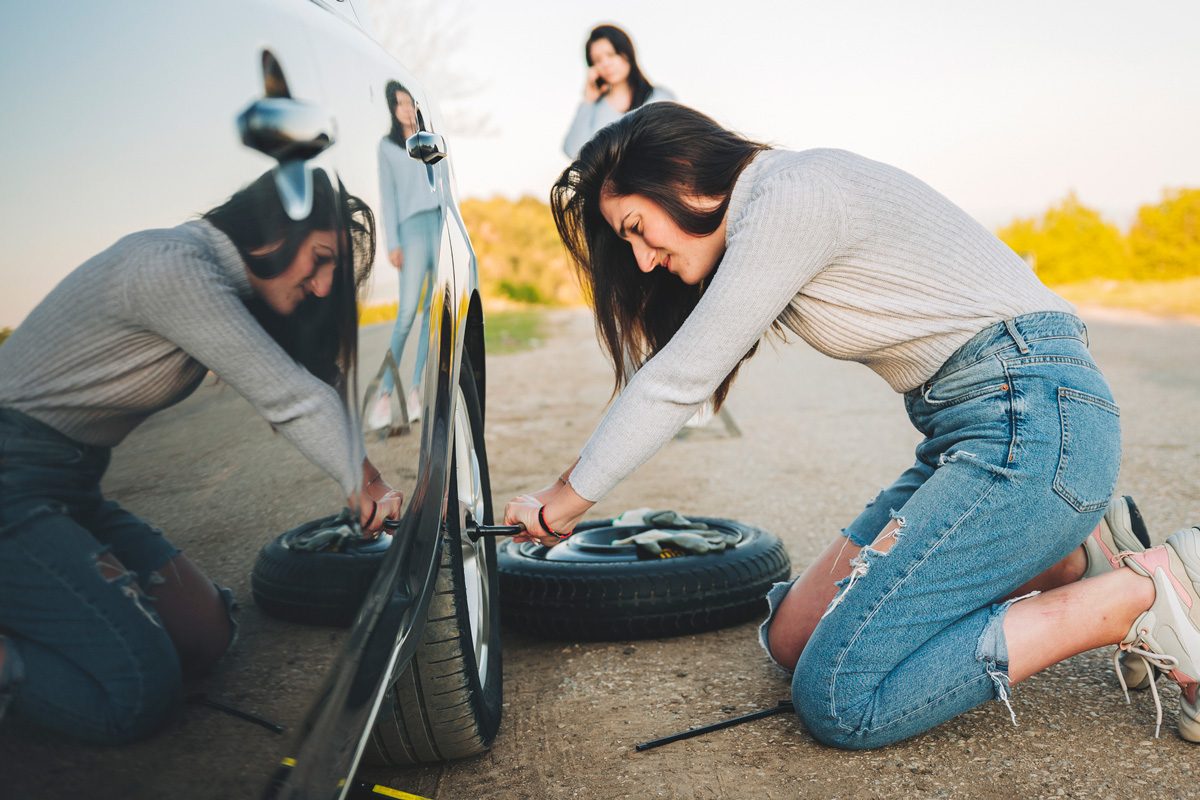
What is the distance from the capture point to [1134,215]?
18.6 meters

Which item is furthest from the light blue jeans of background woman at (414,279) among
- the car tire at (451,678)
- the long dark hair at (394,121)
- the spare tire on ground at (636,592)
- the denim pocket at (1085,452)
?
the denim pocket at (1085,452)

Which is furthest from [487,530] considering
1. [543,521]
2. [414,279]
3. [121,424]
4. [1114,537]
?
[1114,537]

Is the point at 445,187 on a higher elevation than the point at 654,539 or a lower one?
higher

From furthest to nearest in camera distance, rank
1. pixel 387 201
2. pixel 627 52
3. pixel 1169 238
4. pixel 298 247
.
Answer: pixel 1169 238
pixel 627 52
pixel 387 201
pixel 298 247

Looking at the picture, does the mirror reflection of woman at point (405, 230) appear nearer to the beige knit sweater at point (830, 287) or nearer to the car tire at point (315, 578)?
the car tire at point (315, 578)

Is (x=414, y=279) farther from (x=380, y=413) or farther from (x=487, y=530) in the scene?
(x=487, y=530)

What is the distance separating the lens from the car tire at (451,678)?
1769 millimetres

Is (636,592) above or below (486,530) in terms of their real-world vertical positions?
below

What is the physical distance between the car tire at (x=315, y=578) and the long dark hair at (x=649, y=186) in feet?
3.31

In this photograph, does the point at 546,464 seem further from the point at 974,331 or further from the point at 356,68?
the point at 356,68

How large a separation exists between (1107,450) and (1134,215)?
19.0 metres

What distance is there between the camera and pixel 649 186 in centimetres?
207

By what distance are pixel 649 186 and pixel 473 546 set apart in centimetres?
84

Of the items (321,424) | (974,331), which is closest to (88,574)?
(321,424)
